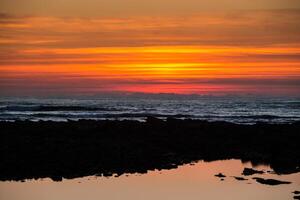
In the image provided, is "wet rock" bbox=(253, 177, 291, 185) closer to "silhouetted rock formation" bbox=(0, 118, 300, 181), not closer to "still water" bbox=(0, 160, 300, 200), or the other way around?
"still water" bbox=(0, 160, 300, 200)

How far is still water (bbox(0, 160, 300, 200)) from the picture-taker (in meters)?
13.9

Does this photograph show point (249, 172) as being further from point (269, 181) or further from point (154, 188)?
point (154, 188)

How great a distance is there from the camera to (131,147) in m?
22.3

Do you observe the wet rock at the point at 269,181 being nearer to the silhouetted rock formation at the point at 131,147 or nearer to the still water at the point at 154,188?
A: the still water at the point at 154,188

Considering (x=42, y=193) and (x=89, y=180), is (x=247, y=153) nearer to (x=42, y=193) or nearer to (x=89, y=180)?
(x=89, y=180)

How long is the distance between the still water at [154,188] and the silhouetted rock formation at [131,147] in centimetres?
103

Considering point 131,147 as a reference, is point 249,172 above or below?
below

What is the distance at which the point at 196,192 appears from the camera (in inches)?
567

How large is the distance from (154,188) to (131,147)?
24.5 feet

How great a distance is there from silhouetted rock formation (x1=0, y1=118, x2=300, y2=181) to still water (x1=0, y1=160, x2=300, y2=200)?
1032 mm

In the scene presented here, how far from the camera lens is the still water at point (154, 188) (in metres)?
13.9

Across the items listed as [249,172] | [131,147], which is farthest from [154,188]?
[131,147]

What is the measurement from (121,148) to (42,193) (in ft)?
25.0

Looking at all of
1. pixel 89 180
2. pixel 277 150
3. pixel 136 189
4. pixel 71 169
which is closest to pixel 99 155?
pixel 71 169
